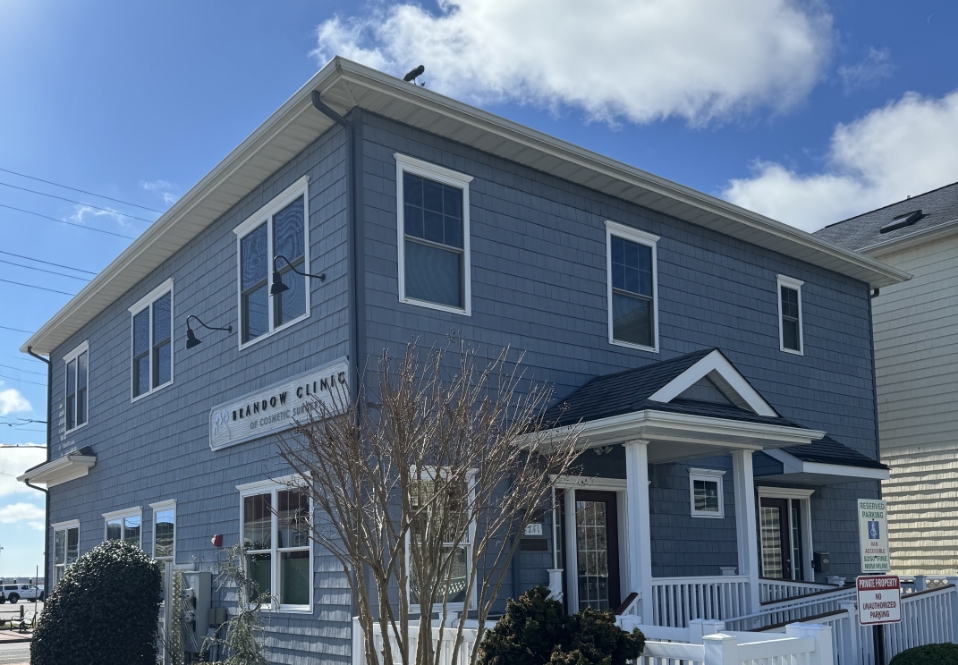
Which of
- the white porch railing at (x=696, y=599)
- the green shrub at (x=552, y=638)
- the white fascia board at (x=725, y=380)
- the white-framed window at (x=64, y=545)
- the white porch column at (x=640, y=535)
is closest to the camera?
the green shrub at (x=552, y=638)

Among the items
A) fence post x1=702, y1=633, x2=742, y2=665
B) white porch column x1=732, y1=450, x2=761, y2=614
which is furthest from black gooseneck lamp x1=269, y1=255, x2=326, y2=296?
fence post x1=702, y1=633, x2=742, y2=665

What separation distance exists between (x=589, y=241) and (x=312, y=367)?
14.7 ft

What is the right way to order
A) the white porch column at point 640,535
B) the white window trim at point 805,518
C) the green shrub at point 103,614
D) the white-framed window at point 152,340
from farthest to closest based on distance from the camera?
1. the white window trim at point 805,518
2. the white-framed window at point 152,340
3. the green shrub at point 103,614
4. the white porch column at point 640,535

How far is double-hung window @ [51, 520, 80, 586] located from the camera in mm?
20391

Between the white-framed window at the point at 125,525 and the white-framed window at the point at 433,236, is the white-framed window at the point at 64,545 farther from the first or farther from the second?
the white-framed window at the point at 433,236

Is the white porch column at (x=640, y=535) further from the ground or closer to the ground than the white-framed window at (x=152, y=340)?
closer to the ground

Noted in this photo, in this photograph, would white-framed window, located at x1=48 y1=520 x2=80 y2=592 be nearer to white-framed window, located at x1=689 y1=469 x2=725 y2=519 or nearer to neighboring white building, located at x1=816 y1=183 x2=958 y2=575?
white-framed window, located at x1=689 y1=469 x2=725 y2=519

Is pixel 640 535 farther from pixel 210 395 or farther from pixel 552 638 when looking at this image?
pixel 210 395

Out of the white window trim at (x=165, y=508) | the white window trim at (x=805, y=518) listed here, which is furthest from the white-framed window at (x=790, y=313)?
the white window trim at (x=165, y=508)

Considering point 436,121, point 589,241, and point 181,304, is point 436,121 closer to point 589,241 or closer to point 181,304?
point 589,241

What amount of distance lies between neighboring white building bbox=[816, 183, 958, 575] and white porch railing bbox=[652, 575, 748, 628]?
907cm

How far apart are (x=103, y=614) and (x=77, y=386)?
884 cm

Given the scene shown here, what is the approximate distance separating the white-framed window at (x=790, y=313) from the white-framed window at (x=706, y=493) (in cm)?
318

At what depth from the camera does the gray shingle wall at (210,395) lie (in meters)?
11.7
